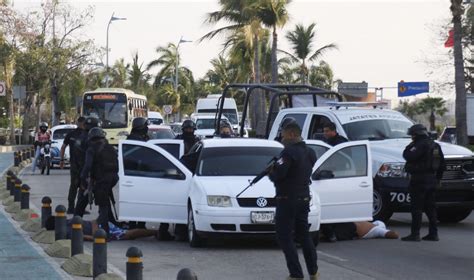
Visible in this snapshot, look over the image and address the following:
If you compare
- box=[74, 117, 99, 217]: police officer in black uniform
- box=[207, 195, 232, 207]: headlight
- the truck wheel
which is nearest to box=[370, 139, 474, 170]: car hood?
the truck wheel

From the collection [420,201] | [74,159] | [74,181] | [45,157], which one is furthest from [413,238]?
[45,157]

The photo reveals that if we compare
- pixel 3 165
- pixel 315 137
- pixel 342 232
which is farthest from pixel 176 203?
pixel 3 165

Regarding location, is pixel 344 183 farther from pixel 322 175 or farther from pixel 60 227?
pixel 60 227

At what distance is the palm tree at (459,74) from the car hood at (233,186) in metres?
18.6

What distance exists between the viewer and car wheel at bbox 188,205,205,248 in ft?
42.5

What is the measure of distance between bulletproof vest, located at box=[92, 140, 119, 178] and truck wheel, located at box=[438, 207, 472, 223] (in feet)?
20.0

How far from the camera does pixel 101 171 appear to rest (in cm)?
1388

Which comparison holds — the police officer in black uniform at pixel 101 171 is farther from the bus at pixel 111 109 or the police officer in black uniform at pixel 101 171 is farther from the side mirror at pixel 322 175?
the bus at pixel 111 109

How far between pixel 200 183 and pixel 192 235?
715 mm

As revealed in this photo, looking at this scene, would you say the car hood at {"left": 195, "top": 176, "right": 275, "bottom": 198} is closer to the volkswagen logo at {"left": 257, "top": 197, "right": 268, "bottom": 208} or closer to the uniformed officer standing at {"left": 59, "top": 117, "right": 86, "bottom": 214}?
the volkswagen logo at {"left": 257, "top": 197, "right": 268, "bottom": 208}

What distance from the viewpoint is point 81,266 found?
10.7 meters

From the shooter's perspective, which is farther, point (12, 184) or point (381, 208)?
point (12, 184)

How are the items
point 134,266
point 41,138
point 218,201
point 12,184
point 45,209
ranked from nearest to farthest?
point 134,266, point 218,201, point 45,209, point 12,184, point 41,138

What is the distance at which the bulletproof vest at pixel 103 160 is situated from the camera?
1389cm
